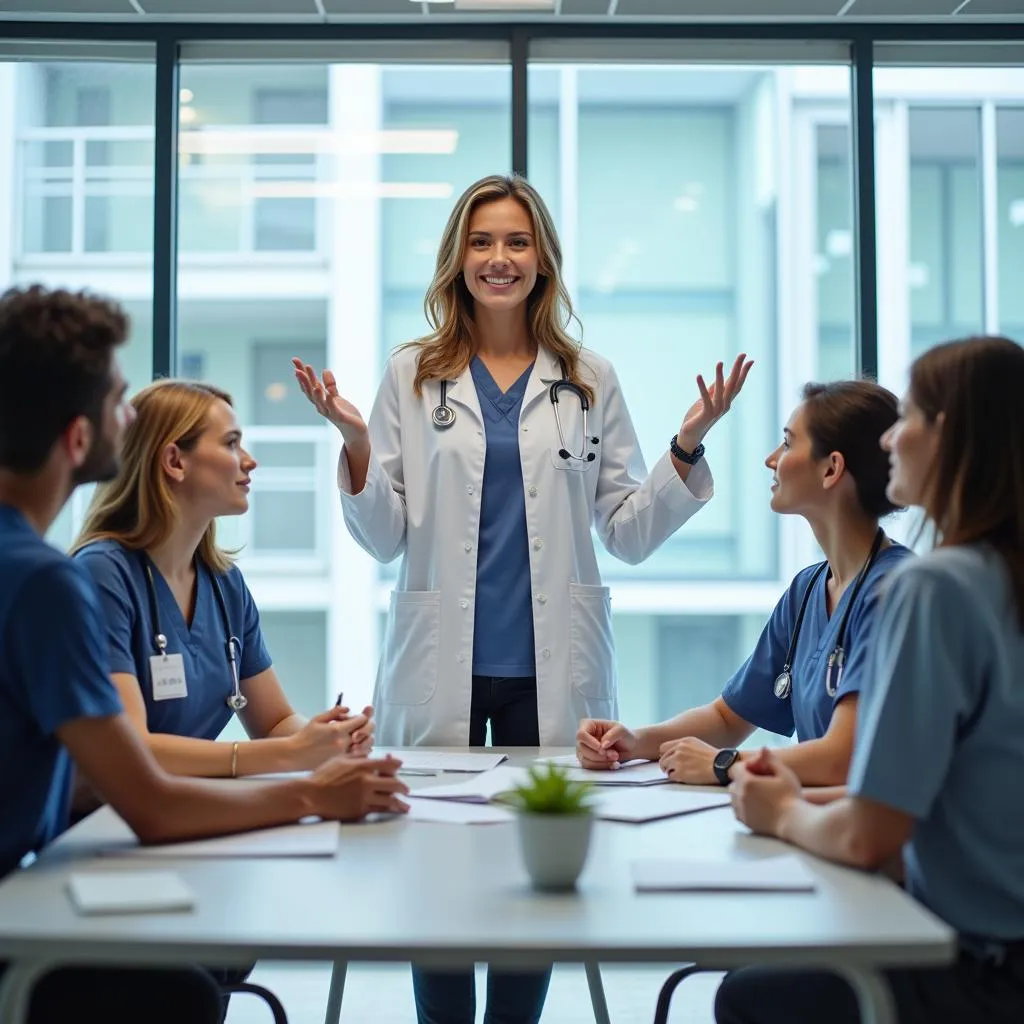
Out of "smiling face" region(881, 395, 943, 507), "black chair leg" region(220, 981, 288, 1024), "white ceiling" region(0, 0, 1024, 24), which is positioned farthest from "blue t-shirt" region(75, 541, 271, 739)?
"white ceiling" region(0, 0, 1024, 24)

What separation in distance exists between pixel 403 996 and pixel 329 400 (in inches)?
61.9

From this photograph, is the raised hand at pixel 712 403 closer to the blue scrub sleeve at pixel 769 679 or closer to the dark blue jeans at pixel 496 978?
the blue scrub sleeve at pixel 769 679

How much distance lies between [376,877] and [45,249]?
2.74 meters

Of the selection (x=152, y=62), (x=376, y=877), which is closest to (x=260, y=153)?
(x=152, y=62)

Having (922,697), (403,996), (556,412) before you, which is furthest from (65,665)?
(403,996)

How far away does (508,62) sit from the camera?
11.2 ft

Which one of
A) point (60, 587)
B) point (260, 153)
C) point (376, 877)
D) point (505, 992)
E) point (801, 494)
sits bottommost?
point (505, 992)

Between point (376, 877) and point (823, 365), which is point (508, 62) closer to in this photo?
point (823, 365)

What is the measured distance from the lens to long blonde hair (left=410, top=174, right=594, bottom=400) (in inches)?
102

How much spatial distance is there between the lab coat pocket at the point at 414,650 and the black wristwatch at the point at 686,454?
1.83 ft

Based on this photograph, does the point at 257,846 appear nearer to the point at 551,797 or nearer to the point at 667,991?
the point at 551,797

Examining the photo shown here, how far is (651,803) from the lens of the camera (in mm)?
1687

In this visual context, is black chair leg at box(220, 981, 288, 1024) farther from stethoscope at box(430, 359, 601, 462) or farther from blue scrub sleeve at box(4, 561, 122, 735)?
stethoscope at box(430, 359, 601, 462)

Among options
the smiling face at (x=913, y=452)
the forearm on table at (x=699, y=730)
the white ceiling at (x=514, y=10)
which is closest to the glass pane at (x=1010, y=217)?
the white ceiling at (x=514, y=10)
